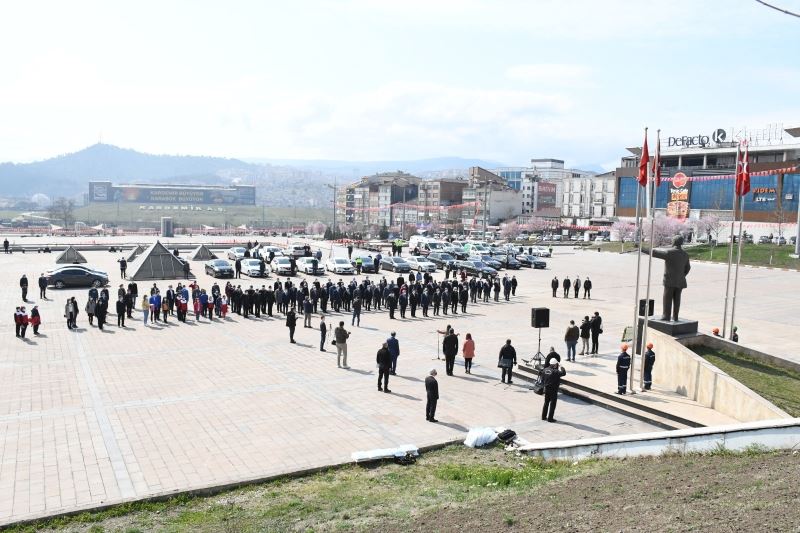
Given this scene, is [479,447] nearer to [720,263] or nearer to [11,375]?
[11,375]

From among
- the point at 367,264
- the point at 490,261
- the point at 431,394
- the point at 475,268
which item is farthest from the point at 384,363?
the point at 490,261

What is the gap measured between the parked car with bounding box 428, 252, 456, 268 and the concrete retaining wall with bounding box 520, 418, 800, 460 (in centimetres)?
3582

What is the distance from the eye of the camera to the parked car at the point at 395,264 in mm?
46000

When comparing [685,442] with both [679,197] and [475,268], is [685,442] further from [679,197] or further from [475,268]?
[679,197]

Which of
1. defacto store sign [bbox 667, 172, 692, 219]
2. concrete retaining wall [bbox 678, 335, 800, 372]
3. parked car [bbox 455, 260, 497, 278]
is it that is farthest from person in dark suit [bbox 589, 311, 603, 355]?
defacto store sign [bbox 667, 172, 692, 219]

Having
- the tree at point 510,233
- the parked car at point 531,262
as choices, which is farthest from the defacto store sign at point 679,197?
the parked car at point 531,262

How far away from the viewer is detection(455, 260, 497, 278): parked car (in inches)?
1722

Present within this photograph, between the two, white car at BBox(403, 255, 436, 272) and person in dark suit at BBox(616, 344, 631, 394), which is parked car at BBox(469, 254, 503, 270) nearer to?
white car at BBox(403, 255, 436, 272)

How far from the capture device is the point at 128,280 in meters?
38.9

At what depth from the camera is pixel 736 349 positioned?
706 inches

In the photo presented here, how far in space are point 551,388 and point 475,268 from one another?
30.1 m

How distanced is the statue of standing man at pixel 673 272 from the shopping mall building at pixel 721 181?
61.3 m

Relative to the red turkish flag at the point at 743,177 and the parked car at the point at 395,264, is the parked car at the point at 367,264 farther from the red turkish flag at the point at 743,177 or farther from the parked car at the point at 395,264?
the red turkish flag at the point at 743,177

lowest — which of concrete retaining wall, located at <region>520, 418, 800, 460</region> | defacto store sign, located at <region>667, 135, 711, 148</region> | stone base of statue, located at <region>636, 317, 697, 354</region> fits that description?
concrete retaining wall, located at <region>520, 418, 800, 460</region>
